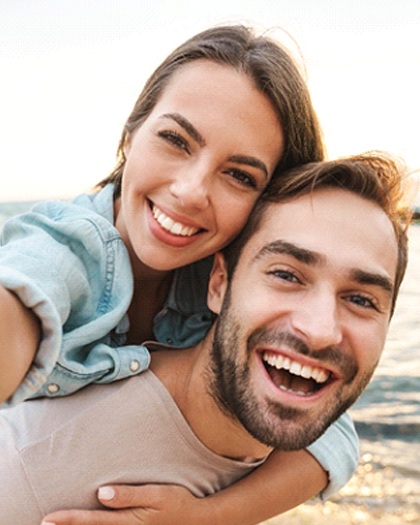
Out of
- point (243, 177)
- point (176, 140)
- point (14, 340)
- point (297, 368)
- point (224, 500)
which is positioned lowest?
point (224, 500)

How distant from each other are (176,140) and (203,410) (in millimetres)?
1021

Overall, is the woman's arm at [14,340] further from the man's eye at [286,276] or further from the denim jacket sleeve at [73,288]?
the man's eye at [286,276]

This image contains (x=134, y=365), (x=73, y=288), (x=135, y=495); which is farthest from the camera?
(x=134, y=365)

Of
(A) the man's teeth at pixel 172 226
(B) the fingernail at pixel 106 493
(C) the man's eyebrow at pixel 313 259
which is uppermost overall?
(A) the man's teeth at pixel 172 226

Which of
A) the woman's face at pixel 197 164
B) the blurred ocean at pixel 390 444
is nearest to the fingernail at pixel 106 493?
the woman's face at pixel 197 164

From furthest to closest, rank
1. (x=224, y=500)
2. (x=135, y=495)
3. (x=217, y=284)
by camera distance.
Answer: (x=217, y=284)
(x=224, y=500)
(x=135, y=495)

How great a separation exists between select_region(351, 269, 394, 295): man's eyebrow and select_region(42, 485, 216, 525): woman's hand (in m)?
1.03

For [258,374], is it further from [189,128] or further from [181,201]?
[189,128]

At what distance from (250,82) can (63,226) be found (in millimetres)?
857

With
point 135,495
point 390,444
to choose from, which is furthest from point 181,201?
point 390,444

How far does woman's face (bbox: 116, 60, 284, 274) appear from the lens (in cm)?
249

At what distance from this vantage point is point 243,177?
2605 millimetres

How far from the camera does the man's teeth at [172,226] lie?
2.58 metres

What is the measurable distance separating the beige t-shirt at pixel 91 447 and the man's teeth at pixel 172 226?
552 mm
